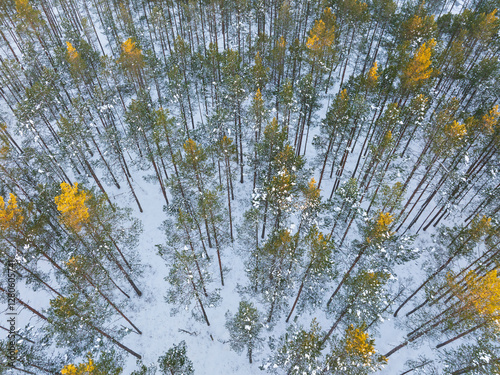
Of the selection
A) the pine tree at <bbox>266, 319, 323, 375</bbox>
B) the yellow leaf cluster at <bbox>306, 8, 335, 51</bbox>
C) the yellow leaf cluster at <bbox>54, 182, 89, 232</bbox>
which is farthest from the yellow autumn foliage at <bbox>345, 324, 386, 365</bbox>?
the yellow leaf cluster at <bbox>306, 8, 335, 51</bbox>

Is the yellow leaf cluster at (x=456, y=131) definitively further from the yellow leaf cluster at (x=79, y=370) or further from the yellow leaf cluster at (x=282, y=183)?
the yellow leaf cluster at (x=79, y=370)

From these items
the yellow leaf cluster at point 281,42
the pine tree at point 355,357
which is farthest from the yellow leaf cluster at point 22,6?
the pine tree at point 355,357

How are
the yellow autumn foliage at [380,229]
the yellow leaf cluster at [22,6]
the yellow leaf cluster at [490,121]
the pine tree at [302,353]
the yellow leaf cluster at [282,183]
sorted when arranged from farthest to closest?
the yellow leaf cluster at [22,6], the yellow leaf cluster at [490,121], the yellow leaf cluster at [282,183], the yellow autumn foliage at [380,229], the pine tree at [302,353]

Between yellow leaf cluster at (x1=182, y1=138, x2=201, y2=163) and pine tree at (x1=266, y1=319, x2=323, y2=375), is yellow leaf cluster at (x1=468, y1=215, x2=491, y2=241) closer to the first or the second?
pine tree at (x1=266, y1=319, x2=323, y2=375)

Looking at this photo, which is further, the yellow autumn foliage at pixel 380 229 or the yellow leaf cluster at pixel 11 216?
the yellow autumn foliage at pixel 380 229

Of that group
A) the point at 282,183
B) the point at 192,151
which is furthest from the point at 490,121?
the point at 192,151

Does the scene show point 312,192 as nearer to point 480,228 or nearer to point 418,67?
point 480,228

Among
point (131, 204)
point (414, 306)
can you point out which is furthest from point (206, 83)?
point (414, 306)
